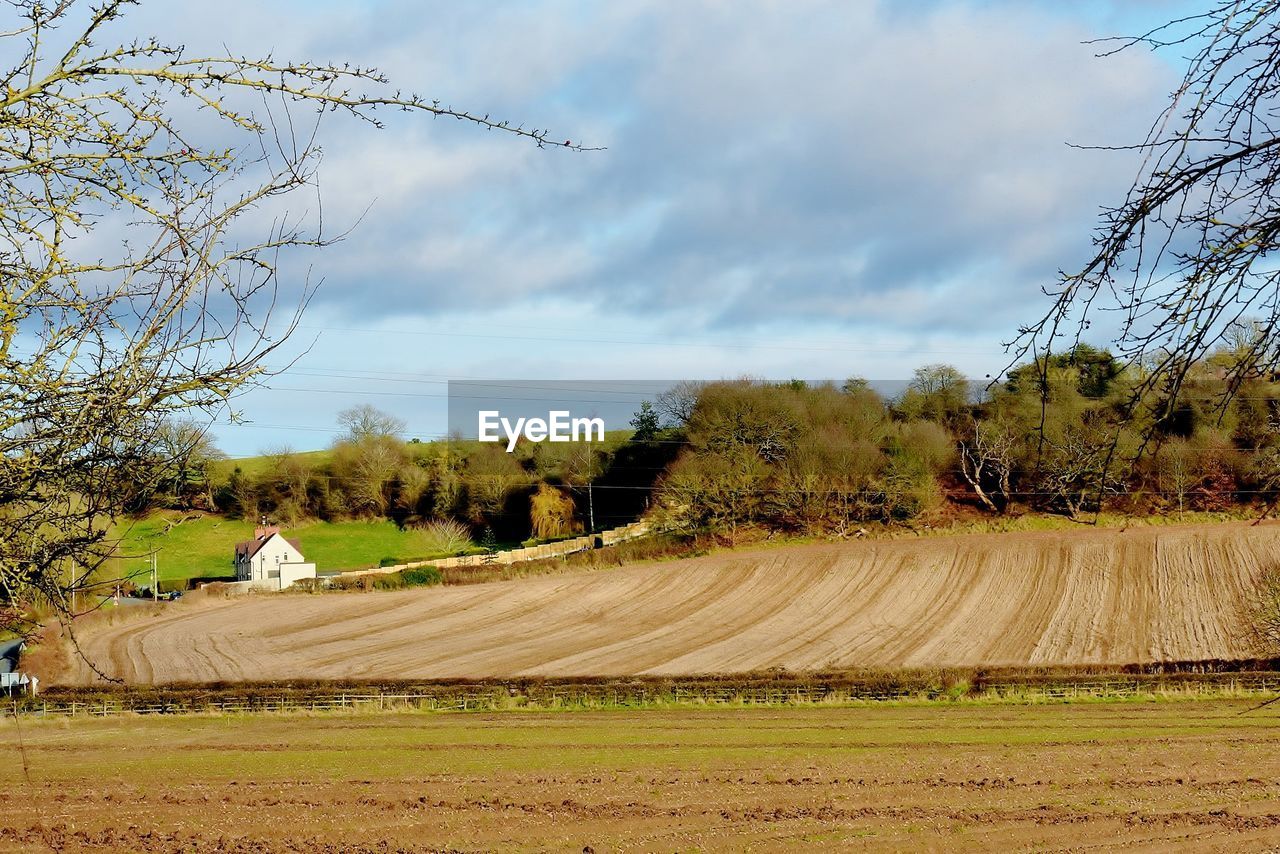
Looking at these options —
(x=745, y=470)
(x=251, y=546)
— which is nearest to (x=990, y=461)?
(x=745, y=470)

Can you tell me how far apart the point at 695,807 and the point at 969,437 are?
159 feet

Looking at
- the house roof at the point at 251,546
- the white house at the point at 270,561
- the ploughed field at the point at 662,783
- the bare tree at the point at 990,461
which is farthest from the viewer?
the house roof at the point at 251,546

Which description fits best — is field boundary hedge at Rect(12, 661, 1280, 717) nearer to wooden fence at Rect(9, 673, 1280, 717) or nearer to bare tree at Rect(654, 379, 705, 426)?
wooden fence at Rect(9, 673, 1280, 717)

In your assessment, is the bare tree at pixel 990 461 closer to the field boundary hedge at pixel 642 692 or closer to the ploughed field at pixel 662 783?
the field boundary hedge at pixel 642 692

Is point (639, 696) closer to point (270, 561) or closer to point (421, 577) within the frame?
point (421, 577)

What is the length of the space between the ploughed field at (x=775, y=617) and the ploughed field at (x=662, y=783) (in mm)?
10358

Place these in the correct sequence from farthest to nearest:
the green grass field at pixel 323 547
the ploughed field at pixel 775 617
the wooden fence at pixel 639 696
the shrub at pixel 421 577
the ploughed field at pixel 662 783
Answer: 1. the green grass field at pixel 323 547
2. the shrub at pixel 421 577
3. the ploughed field at pixel 775 617
4. the wooden fence at pixel 639 696
5. the ploughed field at pixel 662 783

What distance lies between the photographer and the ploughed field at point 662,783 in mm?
16094

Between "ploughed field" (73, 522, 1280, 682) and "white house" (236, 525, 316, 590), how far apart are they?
7362 millimetres

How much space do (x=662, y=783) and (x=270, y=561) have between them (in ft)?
168

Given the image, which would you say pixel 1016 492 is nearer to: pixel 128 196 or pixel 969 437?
pixel 969 437

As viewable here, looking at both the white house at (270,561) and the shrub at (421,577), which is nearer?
the shrub at (421,577)

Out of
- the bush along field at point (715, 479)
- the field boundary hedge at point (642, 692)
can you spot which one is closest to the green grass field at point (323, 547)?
the bush along field at point (715, 479)

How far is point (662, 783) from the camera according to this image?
20.3m
